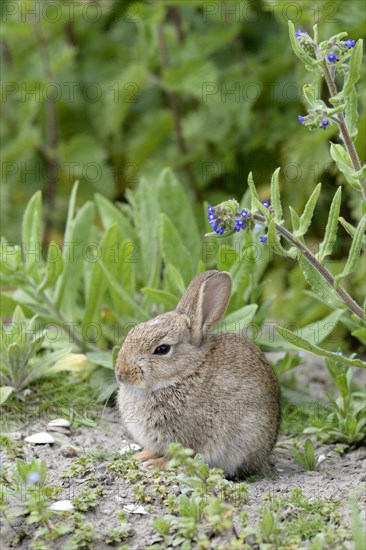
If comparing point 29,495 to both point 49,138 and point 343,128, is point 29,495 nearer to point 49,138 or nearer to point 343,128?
point 343,128

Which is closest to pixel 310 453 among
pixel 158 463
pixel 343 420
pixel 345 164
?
pixel 343 420

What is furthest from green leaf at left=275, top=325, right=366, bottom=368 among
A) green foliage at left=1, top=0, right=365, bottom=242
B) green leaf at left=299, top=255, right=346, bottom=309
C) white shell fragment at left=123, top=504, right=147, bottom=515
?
green foliage at left=1, top=0, right=365, bottom=242

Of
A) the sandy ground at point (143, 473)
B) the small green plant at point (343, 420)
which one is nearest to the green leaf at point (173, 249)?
the sandy ground at point (143, 473)

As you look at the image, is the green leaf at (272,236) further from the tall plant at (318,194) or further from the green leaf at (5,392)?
the green leaf at (5,392)

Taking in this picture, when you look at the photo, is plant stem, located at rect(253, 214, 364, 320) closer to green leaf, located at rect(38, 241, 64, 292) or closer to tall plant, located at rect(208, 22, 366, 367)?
tall plant, located at rect(208, 22, 366, 367)

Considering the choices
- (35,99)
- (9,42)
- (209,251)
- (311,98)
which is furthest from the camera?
(9,42)

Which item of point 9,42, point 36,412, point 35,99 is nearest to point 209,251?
point 36,412

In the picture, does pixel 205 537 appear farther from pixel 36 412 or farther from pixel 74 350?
pixel 74 350
